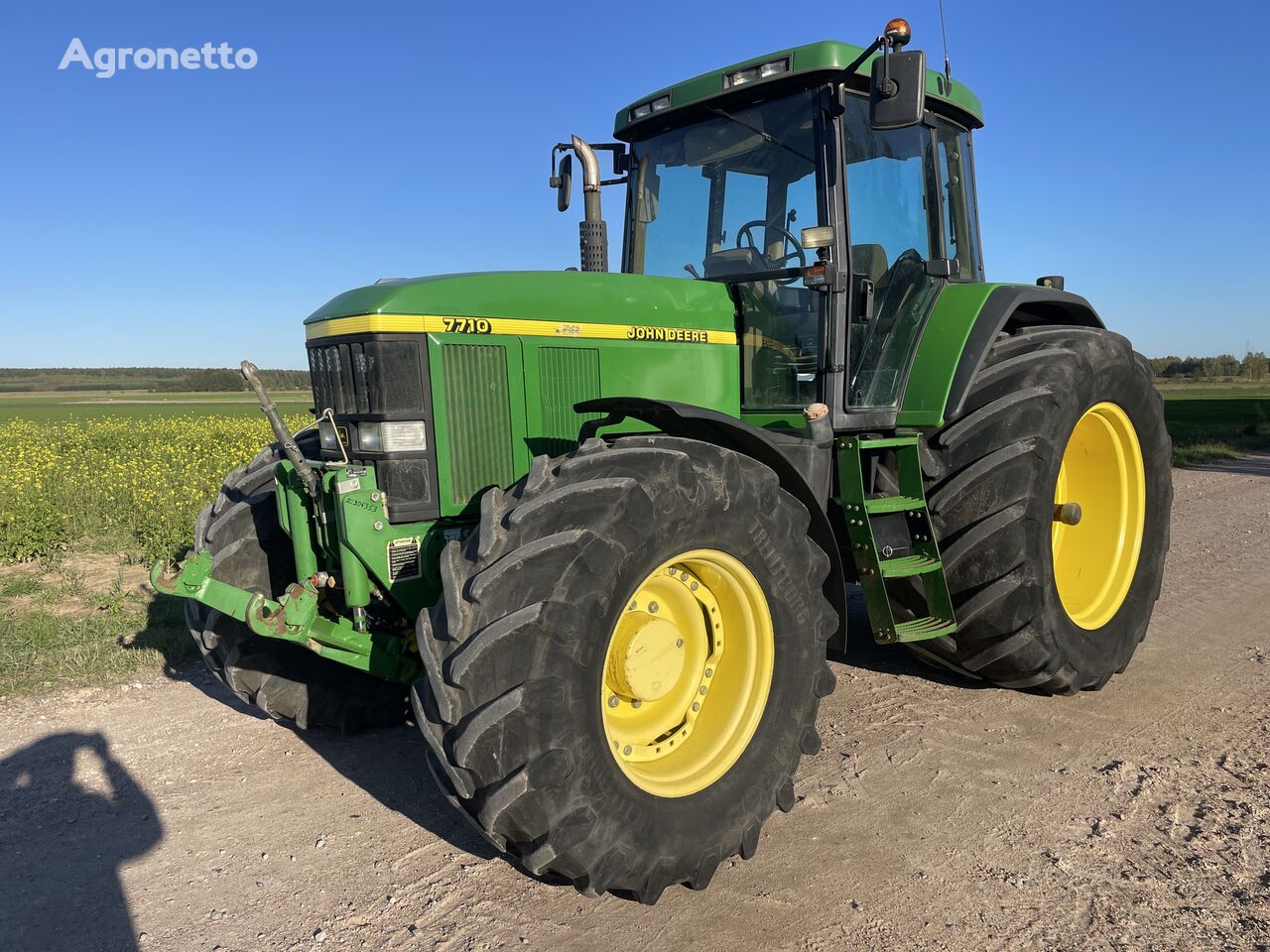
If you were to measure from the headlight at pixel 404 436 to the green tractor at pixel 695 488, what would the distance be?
0.05 feet

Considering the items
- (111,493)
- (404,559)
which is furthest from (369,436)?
(111,493)

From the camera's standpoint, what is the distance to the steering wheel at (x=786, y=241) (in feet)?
13.3

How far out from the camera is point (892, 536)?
159 inches

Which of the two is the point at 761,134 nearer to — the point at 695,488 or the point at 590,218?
the point at 590,218

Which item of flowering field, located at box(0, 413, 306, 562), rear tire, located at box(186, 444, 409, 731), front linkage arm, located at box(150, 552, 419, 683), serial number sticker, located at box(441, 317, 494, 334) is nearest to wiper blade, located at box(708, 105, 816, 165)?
serial number sticker, located at box(441, 317, 494, 334)

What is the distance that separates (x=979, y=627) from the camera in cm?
407

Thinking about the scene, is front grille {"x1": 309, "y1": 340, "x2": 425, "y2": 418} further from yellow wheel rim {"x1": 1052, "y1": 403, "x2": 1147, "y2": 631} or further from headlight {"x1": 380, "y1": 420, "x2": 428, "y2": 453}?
yellow wheel rim {"x1": 1052, "y1": 403, "x2": 1147, "y2": 631}

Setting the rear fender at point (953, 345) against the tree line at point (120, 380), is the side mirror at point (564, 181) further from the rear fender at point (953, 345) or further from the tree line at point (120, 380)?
the tree line at point (120, 380)

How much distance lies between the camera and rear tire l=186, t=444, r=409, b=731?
3.70 metres

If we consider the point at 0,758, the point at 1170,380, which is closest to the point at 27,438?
the point at 0,758

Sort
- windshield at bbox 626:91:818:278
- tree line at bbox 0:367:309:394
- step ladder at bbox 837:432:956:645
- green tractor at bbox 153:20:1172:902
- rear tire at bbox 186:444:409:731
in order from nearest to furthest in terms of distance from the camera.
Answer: green tractor at bbox 153:20:1172:902 < rear tire at bbox 186:444:409:731 < step ladder at bbox 837:432:956:645 < windshield at bbox 626:91:818:278 < tree line at bbox 0:367:309:394

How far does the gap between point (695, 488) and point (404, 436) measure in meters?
1.03

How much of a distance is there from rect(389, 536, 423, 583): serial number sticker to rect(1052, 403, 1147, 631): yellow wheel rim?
3.31 m

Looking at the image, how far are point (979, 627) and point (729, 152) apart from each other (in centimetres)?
241
